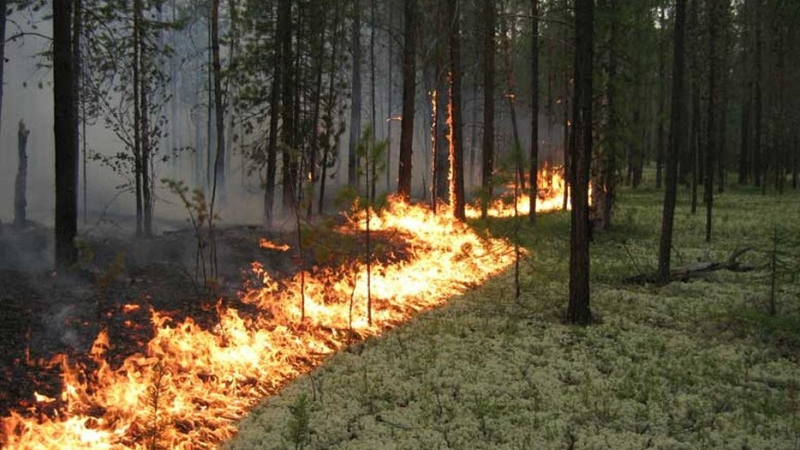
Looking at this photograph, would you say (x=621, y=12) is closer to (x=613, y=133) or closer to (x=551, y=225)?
(x=613, y=133)

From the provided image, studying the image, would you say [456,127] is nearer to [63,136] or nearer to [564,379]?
[63,136]

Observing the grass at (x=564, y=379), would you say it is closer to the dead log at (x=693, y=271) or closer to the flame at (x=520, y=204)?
the dead log at (x=693, y=271)

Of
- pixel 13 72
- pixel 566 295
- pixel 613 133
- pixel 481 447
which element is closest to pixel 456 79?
pixel 613 133

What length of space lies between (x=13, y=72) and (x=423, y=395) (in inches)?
2887

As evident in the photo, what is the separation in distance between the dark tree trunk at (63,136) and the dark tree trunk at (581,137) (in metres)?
7.34

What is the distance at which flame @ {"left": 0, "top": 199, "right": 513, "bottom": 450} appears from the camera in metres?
5.30

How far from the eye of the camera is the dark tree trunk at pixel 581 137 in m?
8.59

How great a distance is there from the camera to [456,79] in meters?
18.8

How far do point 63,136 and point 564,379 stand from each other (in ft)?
25.2

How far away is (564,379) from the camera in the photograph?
7.17m

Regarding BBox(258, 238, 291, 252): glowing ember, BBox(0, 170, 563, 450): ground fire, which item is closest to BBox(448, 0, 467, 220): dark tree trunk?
BBox(0, 170, 563, 450): ground fire

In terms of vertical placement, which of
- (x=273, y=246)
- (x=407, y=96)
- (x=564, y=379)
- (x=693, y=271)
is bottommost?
(x=564, y=379)

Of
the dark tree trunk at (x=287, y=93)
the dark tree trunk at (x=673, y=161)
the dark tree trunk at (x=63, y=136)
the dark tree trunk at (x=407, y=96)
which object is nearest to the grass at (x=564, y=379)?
the dark tree trunk at (x=673, y=161)

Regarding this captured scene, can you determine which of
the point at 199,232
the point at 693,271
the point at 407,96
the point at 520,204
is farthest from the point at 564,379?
the point at 520,204
